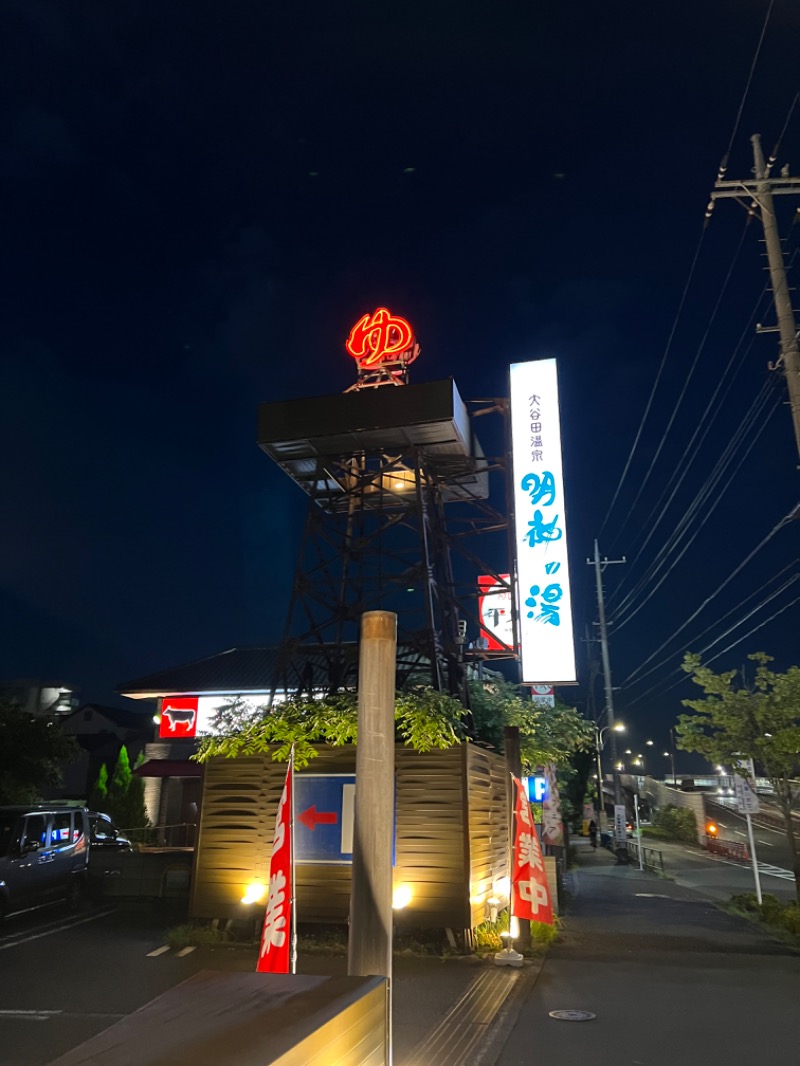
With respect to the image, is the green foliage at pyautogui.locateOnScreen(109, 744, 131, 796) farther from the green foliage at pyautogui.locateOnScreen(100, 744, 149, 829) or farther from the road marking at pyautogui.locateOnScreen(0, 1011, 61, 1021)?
the road marking at pyautogui.locateOnScreen(0, 1011, 61, 1021)

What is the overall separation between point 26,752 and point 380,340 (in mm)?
14340

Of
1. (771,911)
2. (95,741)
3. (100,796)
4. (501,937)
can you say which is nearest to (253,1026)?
(501,937)

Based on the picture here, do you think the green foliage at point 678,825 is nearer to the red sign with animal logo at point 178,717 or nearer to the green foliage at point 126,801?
the red sign with animal logo at point 178,717

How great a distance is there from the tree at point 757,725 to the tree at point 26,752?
1627 centimetres

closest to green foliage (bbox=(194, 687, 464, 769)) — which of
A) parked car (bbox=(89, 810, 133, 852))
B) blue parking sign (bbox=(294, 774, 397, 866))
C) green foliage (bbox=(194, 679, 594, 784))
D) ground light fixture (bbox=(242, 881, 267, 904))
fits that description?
green foliage (bbox=(194, 679, 594, 784))

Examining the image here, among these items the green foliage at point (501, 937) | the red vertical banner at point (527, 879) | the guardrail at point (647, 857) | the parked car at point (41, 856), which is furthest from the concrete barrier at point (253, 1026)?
the guardrail at point (647, 857)

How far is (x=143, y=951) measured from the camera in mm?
11195

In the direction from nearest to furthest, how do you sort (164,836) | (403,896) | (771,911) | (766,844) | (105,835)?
1. (403,896)
2. (771,911)
3. (105,835)
4. (164,836)
5. (766,844)

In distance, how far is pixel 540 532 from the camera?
15.1 m

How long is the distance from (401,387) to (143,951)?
10803 millimetres

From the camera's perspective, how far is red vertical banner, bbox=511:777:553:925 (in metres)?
10.2

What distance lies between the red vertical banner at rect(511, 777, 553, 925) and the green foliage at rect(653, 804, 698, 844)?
3222 cm

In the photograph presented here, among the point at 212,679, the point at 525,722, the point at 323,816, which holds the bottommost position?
the point at 323,816

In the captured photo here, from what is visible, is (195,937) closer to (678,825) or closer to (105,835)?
(105,835)
